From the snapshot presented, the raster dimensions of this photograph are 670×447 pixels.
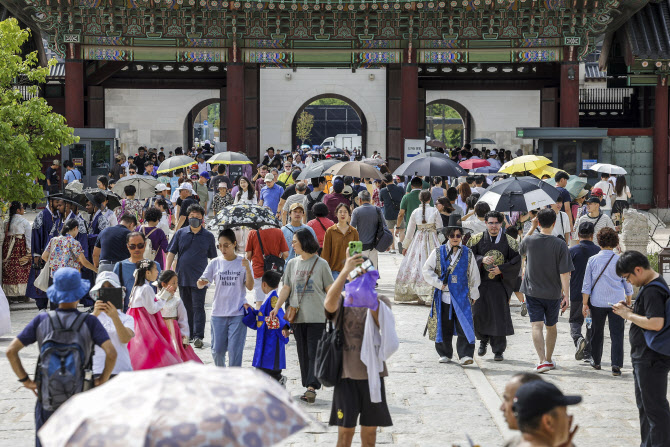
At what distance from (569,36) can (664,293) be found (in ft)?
65.0

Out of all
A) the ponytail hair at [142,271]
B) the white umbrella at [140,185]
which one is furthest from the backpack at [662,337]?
the white umbrella at [140,185]

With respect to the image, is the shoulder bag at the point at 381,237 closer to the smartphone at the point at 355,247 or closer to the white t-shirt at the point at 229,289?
the white t-shirt at the point at 229,289

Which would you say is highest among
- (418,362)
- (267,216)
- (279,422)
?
(267,216)

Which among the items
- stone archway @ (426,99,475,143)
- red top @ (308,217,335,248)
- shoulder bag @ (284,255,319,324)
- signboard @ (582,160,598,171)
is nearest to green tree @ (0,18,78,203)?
red top @ (308,217,335,248)

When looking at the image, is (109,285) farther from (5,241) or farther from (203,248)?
(5,241)

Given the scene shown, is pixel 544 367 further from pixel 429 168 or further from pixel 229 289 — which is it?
pixel 429 168

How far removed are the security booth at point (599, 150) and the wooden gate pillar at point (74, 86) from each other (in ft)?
37.5

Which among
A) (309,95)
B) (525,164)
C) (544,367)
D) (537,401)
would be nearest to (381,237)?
(544,367)

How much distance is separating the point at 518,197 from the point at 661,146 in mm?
14789

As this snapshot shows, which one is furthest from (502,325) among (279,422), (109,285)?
(279,422)

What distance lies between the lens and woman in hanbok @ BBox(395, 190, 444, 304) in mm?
14281

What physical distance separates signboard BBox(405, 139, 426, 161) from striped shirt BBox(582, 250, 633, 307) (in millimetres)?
15036

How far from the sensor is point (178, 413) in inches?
157

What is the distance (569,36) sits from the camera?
85.3 feet
